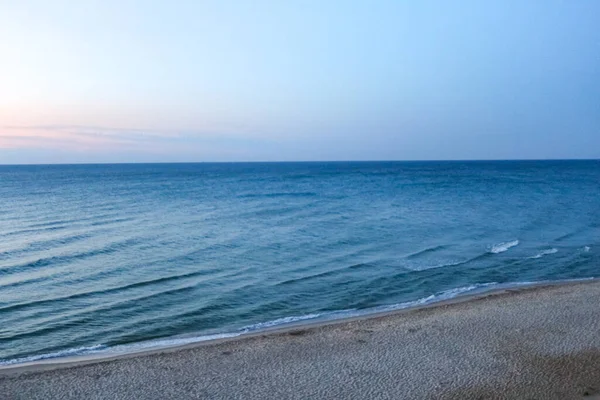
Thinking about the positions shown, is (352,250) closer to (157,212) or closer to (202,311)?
(202,311)

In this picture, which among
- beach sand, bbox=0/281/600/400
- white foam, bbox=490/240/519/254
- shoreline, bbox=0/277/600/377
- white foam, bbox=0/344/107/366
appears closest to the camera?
beach sand, bbox=0/281/600/400

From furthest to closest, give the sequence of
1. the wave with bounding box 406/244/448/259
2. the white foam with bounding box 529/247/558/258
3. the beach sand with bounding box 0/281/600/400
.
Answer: the white foam with bounding box 529/247/558/258 → the wave with bounding box 406/244/448/259 → the beach sand with bounding box 0/281/600/400

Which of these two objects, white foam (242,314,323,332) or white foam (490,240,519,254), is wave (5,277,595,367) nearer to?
white foam (242,314,323,332)

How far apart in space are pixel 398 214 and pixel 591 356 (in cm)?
2913

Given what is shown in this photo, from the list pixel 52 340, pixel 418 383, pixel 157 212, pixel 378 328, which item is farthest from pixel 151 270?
pixel 157 212

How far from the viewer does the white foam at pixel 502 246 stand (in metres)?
26.2

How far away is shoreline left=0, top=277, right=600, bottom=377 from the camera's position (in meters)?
12.6

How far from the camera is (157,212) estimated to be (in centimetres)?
4150

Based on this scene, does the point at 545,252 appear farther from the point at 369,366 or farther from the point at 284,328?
the point at 369,366

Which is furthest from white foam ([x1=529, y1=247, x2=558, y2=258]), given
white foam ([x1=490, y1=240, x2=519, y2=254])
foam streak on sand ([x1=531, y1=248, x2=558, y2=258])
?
white foam ([x1=490, y1=240, x2=519, y2=254])

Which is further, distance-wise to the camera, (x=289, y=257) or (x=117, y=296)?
(x=289, y=257)

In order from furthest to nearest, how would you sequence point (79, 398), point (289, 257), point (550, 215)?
point (550, 215)
point (289, 257)
point (79, 398)

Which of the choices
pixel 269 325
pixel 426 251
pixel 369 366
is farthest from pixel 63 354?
pixel 426 251

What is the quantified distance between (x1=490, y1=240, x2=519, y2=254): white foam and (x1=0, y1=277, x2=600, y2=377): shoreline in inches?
213
